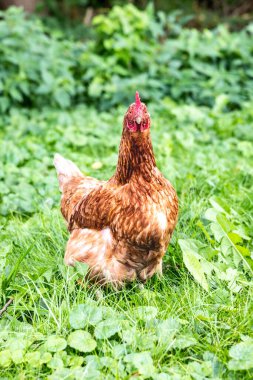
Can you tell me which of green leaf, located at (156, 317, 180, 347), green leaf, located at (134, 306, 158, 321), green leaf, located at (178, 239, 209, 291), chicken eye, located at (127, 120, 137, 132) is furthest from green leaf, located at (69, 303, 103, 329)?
chicken eye, located at (127, 120, 137, 132)

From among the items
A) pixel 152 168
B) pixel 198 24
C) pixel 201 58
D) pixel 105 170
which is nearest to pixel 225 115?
pixel 201 58

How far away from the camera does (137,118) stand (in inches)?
104

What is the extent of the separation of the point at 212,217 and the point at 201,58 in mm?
3610

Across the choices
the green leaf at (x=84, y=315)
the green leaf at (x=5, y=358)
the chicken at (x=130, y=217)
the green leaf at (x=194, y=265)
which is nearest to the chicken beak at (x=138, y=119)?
the chicken at (x=130, y=217)

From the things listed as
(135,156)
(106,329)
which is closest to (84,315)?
(106,329)

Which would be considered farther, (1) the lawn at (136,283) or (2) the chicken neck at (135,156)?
(2) the chicken neck at (135,156)

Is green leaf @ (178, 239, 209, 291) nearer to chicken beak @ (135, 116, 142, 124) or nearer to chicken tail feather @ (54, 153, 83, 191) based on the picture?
chicken beak @ (135, 116, 142, 124)

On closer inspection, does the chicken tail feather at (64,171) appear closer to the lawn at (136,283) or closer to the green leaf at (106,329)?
the lawn at (136,283)

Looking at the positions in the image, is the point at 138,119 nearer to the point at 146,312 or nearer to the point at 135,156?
the point at 135,156

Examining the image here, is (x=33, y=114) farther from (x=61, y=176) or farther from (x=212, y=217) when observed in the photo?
→ (x=212, y=217)

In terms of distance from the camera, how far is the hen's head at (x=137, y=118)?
2.64m

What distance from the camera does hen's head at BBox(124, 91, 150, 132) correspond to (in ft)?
8.67

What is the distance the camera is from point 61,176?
3660 millimetres

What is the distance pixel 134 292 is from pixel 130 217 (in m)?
0.48
